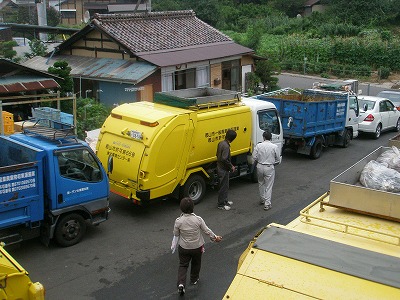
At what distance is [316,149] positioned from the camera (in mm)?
16016

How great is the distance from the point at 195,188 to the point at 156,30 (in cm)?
1312

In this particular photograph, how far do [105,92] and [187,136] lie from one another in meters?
10.6

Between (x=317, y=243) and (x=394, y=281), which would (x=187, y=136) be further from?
(x=394, y=281)

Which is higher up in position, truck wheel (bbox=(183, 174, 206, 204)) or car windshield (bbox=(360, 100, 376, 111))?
car windshield (bbox=(360, 100, 376, 111))

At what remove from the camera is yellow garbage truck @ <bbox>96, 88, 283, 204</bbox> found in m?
10.4

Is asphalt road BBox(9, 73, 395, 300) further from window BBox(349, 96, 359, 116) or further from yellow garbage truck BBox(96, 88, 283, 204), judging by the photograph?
window BBox(349, 96, 359, 116)

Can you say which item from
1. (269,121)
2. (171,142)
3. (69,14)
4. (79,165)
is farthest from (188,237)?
(69,14)

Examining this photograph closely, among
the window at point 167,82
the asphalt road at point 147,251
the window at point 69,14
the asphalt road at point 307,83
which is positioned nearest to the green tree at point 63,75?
the window at point 167,82

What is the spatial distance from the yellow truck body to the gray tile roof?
50.6 ft

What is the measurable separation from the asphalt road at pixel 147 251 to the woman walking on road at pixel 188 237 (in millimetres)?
481

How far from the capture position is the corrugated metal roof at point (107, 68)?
63.5ft

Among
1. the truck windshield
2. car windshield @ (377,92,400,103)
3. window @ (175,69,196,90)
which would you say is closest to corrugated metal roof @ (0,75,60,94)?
window @ (175,69,196,90)

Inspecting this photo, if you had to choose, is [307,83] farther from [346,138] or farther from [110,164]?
[110,164]

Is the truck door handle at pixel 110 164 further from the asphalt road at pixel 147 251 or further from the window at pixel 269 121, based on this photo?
the window at pixel 269 121
